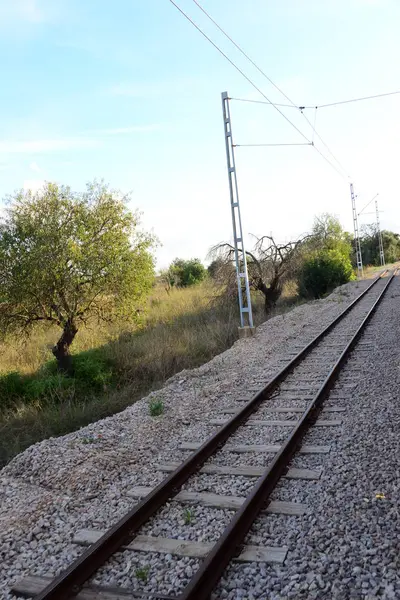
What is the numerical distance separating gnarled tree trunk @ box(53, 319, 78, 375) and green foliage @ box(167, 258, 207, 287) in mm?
28081

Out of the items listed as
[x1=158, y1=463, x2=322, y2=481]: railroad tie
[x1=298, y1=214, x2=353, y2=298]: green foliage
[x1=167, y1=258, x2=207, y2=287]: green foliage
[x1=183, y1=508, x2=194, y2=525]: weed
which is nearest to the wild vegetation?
[x1=158, y1=463, x2=322, y2=481]: railroad tie

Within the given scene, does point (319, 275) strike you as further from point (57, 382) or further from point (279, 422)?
point (279, 422)

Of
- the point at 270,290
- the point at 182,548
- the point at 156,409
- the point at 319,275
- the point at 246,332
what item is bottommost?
the point at 182,548

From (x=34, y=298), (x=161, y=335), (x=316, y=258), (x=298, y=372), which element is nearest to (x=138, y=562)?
(x=298, y=372)

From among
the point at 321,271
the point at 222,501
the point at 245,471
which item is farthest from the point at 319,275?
the point at 222,501

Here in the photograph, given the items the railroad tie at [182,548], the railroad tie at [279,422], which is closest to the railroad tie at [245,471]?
the railroad tie at [182,548]

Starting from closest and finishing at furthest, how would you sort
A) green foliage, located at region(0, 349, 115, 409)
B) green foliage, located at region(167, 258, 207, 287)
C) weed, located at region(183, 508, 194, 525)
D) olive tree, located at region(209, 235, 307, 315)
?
weed, located at region(183, 508, 194, 525) < green foliage, located at region(0, 349, 115, 409) < olive tree, located at region(209, 235, 307, 315) < green foliage, located at region(167, 258, 207, 287)

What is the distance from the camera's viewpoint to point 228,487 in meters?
5.08

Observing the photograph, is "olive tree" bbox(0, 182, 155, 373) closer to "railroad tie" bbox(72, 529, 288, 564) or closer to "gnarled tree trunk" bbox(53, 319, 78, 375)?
"gnarled tree trunk" bbox(53, 319, 78, 375)

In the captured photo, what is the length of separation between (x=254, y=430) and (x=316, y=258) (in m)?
26.1

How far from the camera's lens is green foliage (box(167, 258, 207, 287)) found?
45000 mm

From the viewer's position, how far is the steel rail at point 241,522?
3410 mm

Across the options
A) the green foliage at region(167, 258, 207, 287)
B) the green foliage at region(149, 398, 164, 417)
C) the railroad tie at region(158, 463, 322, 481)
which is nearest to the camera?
the railroad tie at region(158, 463, 322, 481)

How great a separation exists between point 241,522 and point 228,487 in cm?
91
